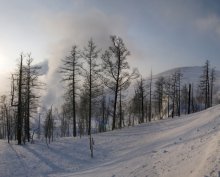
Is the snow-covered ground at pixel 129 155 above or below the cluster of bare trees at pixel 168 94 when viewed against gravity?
below

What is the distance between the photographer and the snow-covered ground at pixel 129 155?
13727mm

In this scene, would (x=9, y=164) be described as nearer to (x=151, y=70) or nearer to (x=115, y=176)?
(x=115, y=176)

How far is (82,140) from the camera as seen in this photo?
32781 millimetres

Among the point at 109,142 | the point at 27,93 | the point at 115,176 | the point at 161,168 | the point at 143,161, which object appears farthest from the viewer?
the point at 27,93

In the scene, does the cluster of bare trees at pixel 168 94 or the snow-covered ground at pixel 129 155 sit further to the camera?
the cluster of bare trees at pixel 168 94

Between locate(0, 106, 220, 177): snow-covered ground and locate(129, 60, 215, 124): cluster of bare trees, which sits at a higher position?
locate(129, 60, 215, 124): cluster of bare trees

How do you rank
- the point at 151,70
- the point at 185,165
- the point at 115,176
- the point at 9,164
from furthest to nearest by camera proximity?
the point at 151,70
the point at 9,164
the point at 115,176
the point at 185,165

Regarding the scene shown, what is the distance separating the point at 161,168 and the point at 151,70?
48083 mm

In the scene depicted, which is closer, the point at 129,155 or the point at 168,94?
the point at 129,155

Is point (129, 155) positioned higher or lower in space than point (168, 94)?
lower

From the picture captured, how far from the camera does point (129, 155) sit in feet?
72.4

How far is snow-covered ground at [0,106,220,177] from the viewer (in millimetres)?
13727

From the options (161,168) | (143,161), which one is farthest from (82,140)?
(161,168)

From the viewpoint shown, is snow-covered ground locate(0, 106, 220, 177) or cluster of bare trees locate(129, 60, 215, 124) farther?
cluster of bare trees locate(129, 60, 215, 124)
